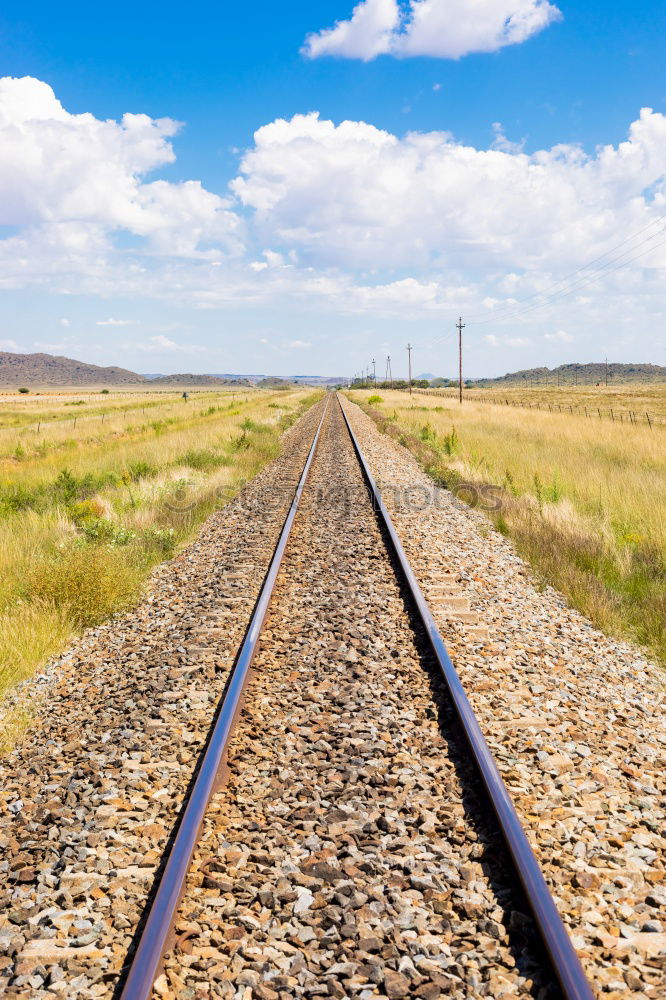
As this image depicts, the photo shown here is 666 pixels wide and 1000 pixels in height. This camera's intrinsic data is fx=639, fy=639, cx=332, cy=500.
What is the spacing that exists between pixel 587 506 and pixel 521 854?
30.8 ft

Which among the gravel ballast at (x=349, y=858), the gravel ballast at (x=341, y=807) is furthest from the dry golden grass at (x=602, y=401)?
the gravel ballast at (x=349, y=858)

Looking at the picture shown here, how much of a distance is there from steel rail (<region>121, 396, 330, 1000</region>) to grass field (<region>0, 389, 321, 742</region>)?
1518 mm

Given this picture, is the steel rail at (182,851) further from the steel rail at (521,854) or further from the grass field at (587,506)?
the grass field at (587,506)

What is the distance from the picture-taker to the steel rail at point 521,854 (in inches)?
89.9

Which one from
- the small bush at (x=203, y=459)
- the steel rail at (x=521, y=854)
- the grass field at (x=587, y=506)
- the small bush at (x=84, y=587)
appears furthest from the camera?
the small bush at (x=203, y=459)

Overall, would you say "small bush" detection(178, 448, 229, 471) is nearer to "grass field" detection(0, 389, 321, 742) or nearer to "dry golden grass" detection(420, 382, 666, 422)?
"grass field" detection(0, 389, 321, 742)

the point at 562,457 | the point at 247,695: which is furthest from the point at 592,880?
the point at 562,457

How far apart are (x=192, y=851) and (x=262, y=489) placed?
10690mm

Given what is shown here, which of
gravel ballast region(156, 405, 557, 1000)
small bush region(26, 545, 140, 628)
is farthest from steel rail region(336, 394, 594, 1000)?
small bush region(26, 545, 140, 628)

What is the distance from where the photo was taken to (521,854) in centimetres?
286

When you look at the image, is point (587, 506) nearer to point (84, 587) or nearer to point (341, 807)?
point (84, 587)

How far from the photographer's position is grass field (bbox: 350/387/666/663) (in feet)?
22.0

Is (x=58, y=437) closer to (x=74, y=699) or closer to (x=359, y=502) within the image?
(x=359, y=502)

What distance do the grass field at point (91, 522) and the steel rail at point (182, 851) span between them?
1.52 m
